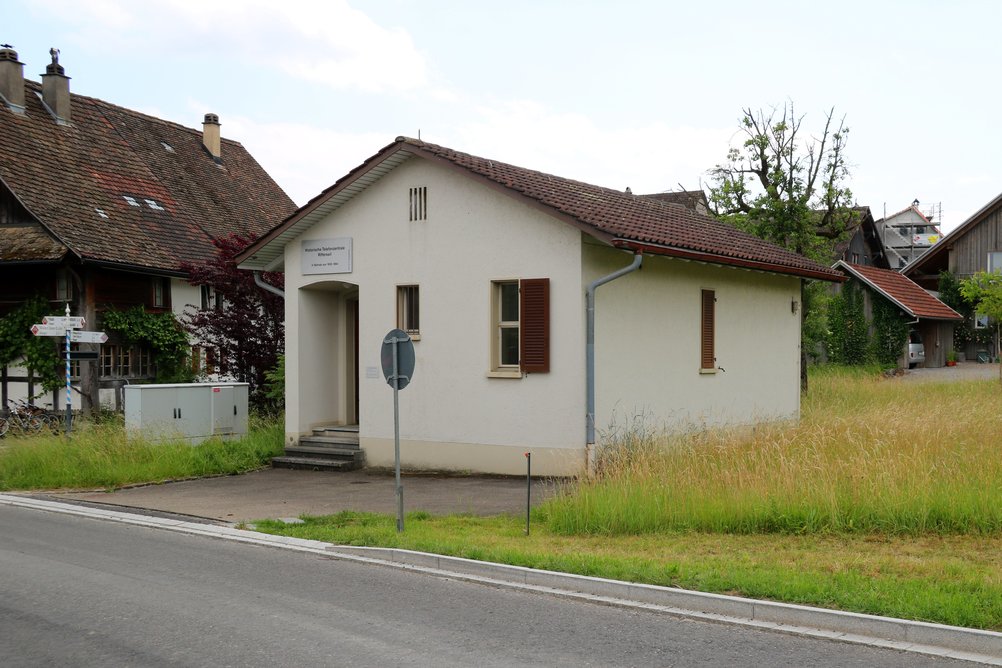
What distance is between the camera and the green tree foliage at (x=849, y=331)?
43125 millimetres

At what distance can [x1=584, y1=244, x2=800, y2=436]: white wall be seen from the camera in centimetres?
1579

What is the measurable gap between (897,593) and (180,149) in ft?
102

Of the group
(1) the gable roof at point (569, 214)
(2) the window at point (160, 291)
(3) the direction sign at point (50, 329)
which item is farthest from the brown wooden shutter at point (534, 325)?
(2) the window at point (160, 291)

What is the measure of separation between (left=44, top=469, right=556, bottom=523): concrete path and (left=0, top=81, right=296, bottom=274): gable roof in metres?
10.2

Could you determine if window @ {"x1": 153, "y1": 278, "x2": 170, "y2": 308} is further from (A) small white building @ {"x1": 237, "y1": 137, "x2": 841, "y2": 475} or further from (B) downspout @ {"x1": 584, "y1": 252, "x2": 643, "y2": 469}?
(B) downspout @ {"x1": 584, "y1": 252, "x2": 643, "y2": 469}

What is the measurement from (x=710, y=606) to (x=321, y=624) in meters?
2.86

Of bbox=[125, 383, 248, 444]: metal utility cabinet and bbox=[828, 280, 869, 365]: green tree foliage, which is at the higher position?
bbox=[828, 280, 869, 365]: green tree foliage

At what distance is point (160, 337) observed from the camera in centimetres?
2584

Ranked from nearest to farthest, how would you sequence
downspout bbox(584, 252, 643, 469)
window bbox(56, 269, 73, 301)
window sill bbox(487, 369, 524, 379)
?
downspout bbox(584, 252, 643, 469) < window sill bbox(487, 369, 524, 379) < window bbox(56, 269, 73, 301)

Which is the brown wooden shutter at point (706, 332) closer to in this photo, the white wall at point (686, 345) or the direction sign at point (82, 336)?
the white wall at point (686, 345)

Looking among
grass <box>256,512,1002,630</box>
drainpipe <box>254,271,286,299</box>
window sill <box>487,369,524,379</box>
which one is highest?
drainpipe <box>254,271,286,299</box>

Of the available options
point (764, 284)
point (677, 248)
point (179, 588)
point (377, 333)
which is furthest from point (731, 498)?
point (764, 284)

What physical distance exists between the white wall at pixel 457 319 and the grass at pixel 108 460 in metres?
1.56

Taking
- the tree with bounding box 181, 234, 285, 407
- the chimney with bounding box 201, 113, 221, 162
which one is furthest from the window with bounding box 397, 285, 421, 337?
the chimney with bounding box 201, 113, 221, 162
